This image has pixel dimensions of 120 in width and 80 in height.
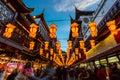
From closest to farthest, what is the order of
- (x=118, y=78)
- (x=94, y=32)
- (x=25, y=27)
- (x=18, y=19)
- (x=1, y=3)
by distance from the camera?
(x=118, y=78)
(x=94, y=32)
(x=1, y=3)
(x=18, y=19)
(x=25, y=27)

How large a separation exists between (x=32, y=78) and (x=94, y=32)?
1167 centimetres

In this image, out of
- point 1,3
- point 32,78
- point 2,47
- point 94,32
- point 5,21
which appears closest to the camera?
point 32,78

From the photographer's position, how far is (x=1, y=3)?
1905 centimetres

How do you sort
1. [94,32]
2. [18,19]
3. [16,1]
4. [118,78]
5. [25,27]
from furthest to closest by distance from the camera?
[25,27] < [18,19] < [16,1] < [94,32] < [118,78]

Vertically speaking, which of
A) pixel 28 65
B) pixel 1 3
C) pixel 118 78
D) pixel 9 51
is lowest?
pixel 118 78

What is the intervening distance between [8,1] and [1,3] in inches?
80.7

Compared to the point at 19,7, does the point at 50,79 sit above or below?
below

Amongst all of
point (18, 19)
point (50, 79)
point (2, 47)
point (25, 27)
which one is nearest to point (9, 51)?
point (2, 47)

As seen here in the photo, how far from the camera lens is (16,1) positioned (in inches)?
865

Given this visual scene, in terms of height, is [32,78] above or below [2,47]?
below

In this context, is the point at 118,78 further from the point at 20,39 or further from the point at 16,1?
the point at 20,39

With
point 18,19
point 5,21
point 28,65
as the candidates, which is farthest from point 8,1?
point 28,65

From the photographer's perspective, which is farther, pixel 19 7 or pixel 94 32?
pixel 19 7

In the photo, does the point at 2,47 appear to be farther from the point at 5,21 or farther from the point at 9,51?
the point at 5,21
